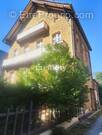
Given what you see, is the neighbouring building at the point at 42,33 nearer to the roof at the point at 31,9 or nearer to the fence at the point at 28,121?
the roof at the point at 31,9

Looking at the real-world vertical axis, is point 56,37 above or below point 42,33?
below

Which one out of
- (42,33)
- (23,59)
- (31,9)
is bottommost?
(23,59)

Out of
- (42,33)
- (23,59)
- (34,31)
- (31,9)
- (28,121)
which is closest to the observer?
(28,121)

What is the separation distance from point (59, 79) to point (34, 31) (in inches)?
433

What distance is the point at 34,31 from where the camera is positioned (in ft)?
62.2

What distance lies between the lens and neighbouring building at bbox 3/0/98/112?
1675cm

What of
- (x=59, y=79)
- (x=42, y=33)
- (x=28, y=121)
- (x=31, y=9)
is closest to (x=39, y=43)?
(x=42, y=33)

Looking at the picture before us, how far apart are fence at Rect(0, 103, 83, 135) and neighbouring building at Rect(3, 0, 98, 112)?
261 inches

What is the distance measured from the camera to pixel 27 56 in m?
17.9

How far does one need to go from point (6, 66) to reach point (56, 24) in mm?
7824

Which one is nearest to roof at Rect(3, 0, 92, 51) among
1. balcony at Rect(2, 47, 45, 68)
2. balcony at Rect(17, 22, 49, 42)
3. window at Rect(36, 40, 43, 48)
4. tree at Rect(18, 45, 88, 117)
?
balcony at Rect(17, 22, 49, 42)

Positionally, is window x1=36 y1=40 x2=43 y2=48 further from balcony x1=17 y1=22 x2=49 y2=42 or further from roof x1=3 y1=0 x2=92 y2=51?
roof x1=3 y1=0 x2=92 y2=51

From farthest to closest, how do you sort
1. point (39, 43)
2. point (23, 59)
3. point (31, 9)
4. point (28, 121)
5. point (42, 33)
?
point (31, 9), point (39, 43), point (42, 33), point (23, 59), point (28, 121)

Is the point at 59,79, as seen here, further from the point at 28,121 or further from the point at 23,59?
the point at 23,59
